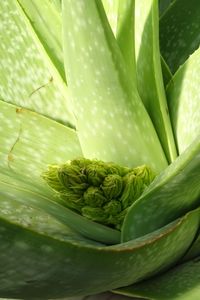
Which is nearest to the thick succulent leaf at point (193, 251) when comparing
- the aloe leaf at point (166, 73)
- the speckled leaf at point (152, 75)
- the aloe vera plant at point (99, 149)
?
the aloe vera plant at point (99, 149)

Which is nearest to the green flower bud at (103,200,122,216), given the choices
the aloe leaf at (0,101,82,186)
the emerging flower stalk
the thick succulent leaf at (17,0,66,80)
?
the emerging flower stalk

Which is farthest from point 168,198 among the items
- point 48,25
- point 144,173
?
point 48,25

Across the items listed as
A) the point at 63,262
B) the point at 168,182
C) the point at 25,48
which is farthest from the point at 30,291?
the point at 25,48

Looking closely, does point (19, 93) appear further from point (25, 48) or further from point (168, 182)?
point (168, 182)

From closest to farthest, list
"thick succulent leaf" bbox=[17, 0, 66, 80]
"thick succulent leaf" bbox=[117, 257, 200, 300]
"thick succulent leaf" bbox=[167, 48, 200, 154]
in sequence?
"thick succulent leaf" bbox=[117, 257, 200, 300] < "thick succulent leaf" bbox=[167, 48, 200, 154] < "thick succulent leaf" bbox=[17, 0, 66, 80]

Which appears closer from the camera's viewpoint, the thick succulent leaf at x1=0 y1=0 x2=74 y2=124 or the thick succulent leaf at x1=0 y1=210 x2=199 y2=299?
the thick succulent leaf at x1=0 y1=210 x2=199 y2=299

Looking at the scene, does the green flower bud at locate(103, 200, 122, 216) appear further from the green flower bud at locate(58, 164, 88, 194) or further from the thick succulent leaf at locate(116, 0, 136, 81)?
the thick succulent leaf at locate(116, 0, 136, 81)

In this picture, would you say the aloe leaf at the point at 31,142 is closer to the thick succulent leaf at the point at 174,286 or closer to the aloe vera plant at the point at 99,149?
the aloe vera plant at the point at 99,149
